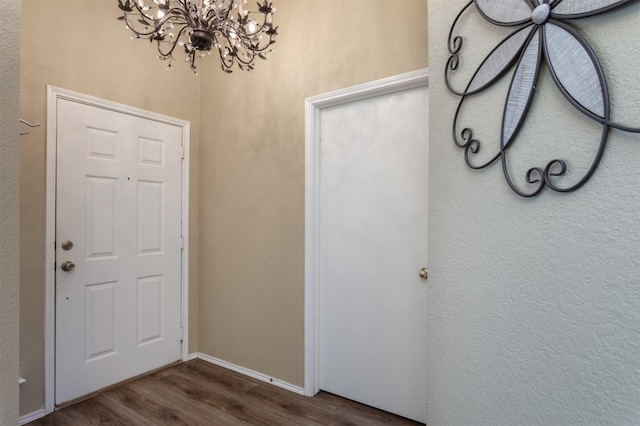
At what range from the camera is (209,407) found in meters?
2.18

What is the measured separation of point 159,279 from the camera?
273 centimetres

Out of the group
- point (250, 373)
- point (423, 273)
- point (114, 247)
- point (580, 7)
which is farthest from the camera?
point (250, 373)

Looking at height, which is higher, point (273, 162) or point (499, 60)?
point (499, 60)

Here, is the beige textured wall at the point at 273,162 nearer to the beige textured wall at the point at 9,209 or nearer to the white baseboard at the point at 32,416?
the white baseboard at the point at 32,416

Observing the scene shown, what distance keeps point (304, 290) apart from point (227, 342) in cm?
95

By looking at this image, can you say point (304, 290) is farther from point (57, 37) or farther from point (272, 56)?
point (57, 37)

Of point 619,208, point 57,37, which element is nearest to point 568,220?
point 619,208

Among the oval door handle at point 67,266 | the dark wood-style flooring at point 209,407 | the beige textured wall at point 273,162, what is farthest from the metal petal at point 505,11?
the oval door handle at point 67,266

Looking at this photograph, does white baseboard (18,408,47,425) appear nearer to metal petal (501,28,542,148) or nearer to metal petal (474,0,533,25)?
metal petal (501,28,542,148)

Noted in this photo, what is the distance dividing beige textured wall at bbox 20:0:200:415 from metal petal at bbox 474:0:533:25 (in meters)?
2.42

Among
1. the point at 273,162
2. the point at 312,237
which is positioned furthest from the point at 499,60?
the point at 273,162

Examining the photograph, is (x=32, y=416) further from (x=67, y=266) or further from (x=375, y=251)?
(x=375, y=251)

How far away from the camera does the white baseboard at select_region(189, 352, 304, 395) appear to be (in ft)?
7.82

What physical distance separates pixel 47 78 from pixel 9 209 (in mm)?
1479
